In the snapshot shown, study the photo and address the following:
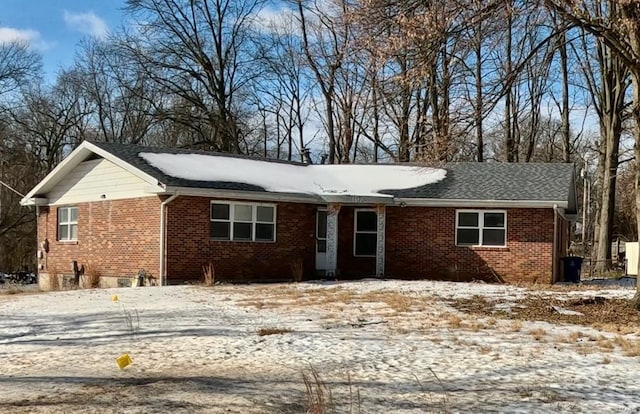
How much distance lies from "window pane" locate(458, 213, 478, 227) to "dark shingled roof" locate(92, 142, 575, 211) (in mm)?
597

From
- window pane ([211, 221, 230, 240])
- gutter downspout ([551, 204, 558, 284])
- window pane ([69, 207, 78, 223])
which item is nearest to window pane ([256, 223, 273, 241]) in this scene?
window pane ([211, 221, 230, 240])

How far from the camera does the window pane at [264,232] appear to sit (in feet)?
65.9

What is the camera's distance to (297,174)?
23344 mm

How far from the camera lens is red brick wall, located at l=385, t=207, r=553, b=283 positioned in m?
20.2

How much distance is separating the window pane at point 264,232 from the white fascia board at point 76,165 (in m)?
3.52

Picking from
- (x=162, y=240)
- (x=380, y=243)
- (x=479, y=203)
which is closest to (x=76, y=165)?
(x=162, y=240)

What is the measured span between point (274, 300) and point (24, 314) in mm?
4752

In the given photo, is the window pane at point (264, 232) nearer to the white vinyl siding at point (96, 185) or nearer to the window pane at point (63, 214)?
the white vinyl siding at point (96, 185)

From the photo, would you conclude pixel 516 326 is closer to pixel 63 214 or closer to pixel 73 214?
pixel 73 214

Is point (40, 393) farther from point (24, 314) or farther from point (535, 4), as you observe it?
point (535, 4)

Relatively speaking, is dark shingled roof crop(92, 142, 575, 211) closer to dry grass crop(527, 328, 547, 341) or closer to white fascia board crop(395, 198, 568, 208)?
white fascia board crop(395, 198, 568, 208)

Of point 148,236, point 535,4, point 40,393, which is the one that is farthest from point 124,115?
point 40,393

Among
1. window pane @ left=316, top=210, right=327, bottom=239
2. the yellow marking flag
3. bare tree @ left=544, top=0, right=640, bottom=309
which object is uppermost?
bare tree @ left=544, top=0, right=640, bottom=309

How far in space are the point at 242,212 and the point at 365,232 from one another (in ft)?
13.7
